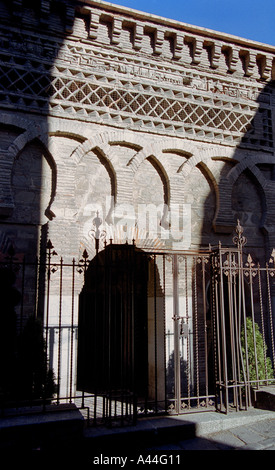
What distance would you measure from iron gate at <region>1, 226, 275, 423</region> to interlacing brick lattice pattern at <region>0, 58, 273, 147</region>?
2.63 m

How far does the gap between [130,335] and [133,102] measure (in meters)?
4.56

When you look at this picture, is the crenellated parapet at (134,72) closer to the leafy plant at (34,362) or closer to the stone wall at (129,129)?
the stone wall at (129,129)

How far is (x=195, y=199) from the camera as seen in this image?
307 inches

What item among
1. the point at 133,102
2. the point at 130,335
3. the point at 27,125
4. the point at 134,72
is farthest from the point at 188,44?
the point at 130,335

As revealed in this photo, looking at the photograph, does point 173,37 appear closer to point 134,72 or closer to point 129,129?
point 134,72

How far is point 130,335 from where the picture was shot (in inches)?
194

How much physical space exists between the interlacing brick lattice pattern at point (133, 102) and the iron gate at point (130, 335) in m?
2.63

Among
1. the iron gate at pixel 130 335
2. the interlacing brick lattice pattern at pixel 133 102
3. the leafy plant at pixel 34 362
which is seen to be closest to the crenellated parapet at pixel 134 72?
the interlacing brick lattice pattern at pixel 133 102

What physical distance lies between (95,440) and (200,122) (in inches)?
244

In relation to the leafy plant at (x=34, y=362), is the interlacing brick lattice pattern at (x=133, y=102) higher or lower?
higher

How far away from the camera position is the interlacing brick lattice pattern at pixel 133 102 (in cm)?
677

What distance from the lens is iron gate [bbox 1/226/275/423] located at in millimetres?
4535

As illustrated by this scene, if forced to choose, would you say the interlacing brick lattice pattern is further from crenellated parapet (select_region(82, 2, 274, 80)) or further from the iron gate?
the iron gate

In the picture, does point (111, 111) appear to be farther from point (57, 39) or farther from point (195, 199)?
point (195, 199)
